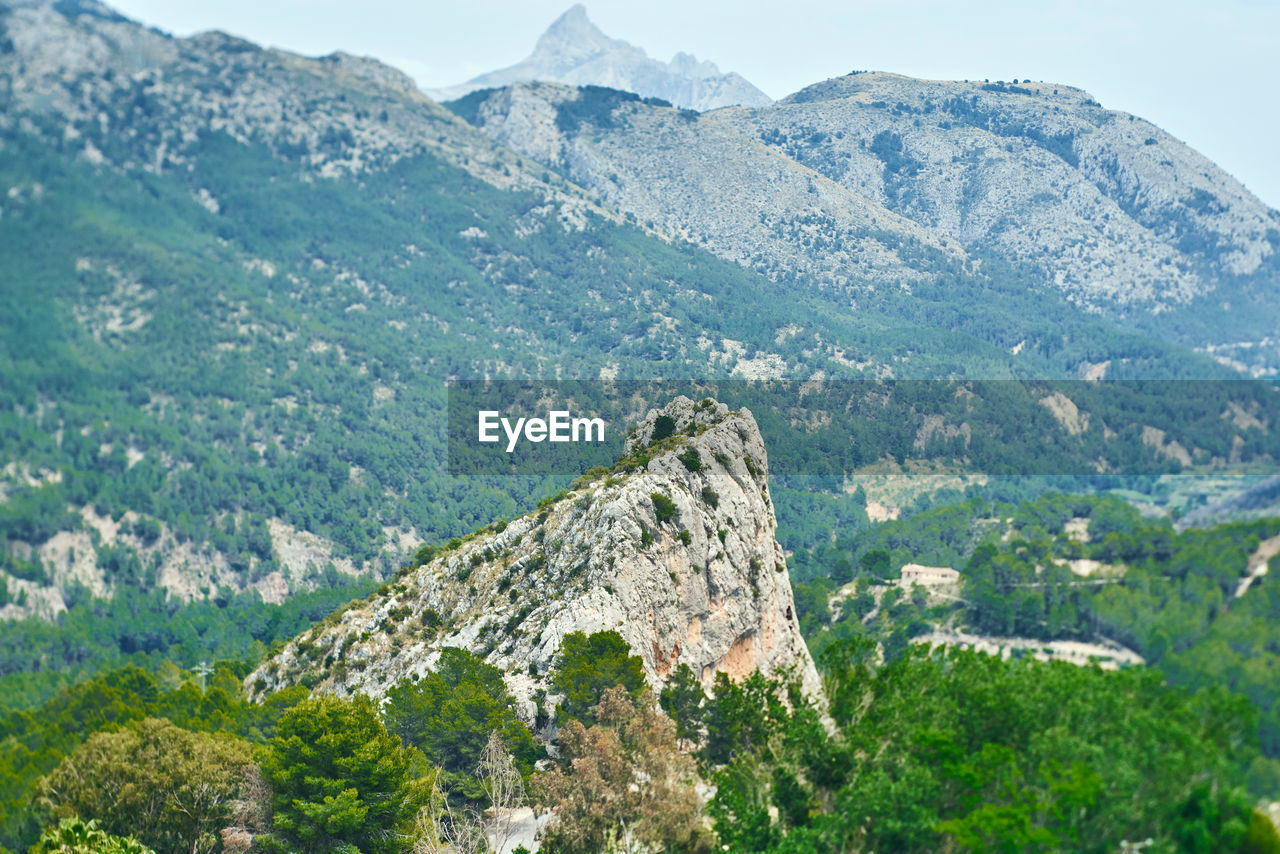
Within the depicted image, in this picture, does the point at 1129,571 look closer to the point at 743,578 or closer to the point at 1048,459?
the point at 743,578

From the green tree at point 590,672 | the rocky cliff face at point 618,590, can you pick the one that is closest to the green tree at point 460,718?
the rocky cliff face at point 618,590

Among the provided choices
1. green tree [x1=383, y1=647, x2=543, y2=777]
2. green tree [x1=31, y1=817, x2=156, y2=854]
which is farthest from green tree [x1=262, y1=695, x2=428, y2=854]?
green tree [x1=31, y1=817, x2=156, y2=854]

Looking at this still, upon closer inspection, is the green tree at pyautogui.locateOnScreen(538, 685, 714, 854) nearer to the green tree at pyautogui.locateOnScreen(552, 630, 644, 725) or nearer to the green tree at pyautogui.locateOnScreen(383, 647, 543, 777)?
the green tree at pyautogui.locateOnScreen(383, 647, 543, 777)

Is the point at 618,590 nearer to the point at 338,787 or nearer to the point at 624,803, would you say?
the point at 338,787

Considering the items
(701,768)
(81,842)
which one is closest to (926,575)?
(701,768)

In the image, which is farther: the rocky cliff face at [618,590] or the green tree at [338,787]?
the rocky cliff face at [618,590]

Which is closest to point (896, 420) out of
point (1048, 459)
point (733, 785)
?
point (1048, 459)

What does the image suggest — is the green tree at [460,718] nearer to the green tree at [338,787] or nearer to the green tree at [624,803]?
the green tree at [338,787]
